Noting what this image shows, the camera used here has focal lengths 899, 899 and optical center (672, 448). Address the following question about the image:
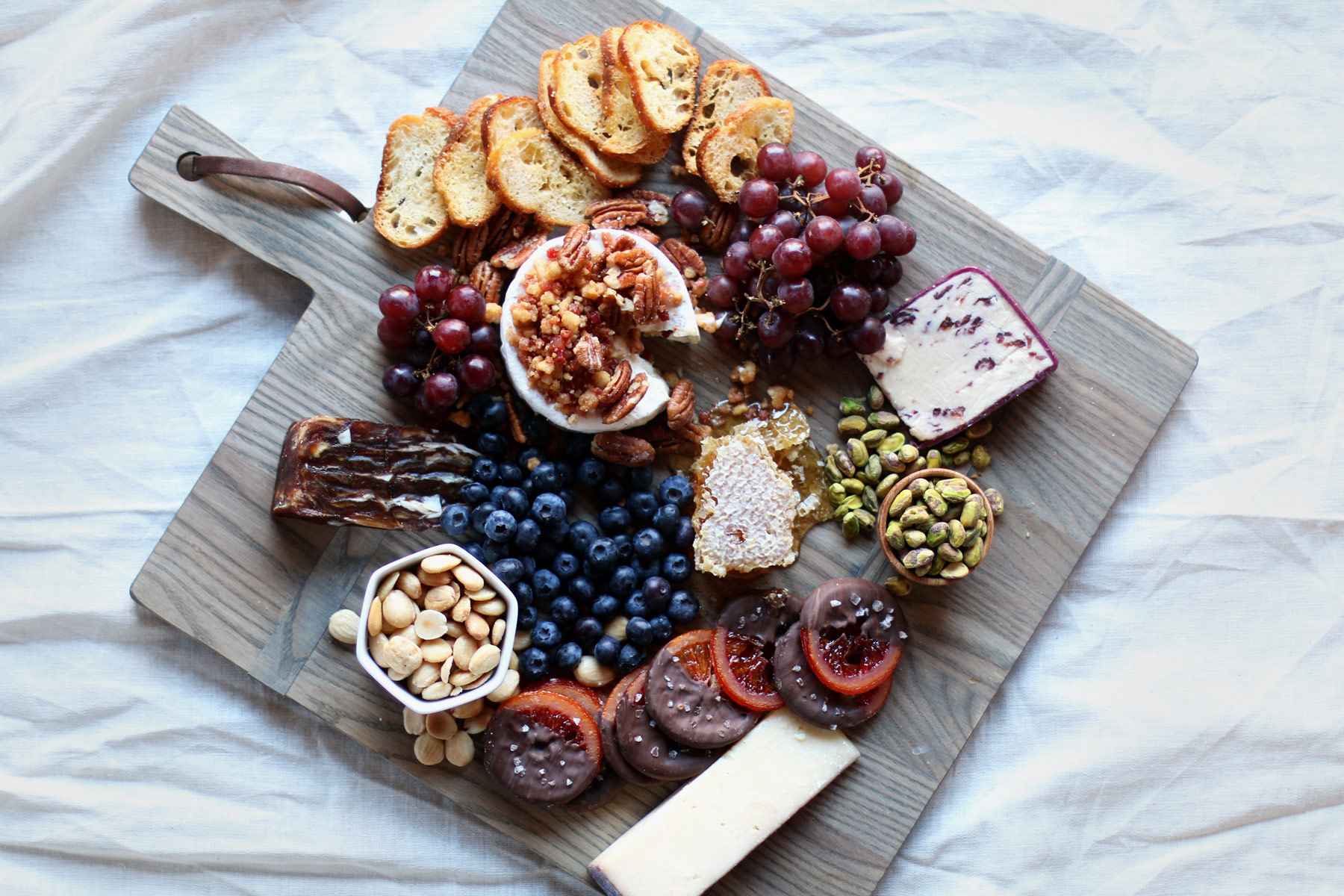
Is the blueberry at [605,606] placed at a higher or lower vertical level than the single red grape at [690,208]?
lower

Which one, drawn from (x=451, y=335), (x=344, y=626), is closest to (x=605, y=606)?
(x=344, y=626)

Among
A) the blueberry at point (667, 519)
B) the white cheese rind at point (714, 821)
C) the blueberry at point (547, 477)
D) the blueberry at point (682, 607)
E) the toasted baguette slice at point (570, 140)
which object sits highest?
the toasted baguette slice at point (570, 140)

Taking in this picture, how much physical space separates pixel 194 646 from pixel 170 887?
609mm

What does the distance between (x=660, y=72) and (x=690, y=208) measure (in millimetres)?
326

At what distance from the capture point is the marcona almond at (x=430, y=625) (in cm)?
187

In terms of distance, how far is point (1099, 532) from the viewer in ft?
7.63

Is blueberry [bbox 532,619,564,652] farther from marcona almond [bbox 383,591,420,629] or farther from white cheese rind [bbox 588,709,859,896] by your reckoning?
white cheese rind [bbox 588,709,859,896]

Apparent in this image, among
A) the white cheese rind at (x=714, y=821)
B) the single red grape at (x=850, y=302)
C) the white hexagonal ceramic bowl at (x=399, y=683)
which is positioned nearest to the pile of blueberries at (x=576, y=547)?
the white hexagonal ceramic bowl at (x=399, y=683)

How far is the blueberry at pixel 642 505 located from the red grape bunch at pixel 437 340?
43 centimetres

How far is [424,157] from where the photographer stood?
85.1 inches

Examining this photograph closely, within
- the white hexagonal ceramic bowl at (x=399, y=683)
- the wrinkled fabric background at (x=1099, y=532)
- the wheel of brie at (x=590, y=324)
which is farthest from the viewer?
the wrinkled fabric background at (x=1099, y=532)

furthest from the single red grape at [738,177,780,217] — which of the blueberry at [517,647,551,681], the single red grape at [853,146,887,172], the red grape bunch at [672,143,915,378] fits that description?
the blueberry at [517,647,551,681]

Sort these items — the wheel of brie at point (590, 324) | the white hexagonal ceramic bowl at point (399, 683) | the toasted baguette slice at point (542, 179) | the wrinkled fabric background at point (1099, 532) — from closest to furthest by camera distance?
the white hexagonal ceramic bowl at point (399, 683)
the wheel of brie at point (590, 324)
the toasted baguette slice at point (542, 179)
the wrinkled fabric background at point (1099, 532)

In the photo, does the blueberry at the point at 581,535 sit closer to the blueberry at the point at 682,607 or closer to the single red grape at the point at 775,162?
the blueberry at the point at 682,607
